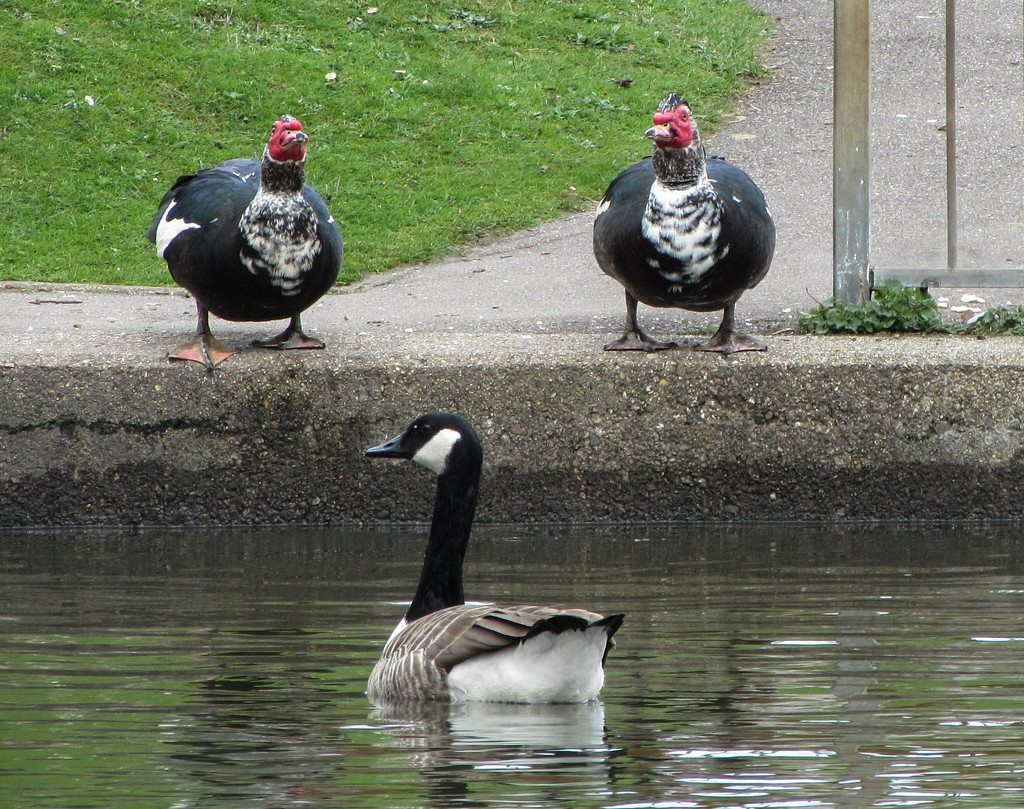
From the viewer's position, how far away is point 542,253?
975cm

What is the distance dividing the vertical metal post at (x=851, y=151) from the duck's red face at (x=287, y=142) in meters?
2.50

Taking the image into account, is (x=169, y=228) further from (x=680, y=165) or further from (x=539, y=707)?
(x=539, y=707)

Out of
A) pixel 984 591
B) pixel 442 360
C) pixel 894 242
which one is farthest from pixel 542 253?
pixel 984 591

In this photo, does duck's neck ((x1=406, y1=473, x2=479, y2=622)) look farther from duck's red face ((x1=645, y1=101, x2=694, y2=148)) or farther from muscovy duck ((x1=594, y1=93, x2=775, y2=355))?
duck's red face ((x1=645, y1=101, x2=694, y2=148))

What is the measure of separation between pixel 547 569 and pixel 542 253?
3.93m

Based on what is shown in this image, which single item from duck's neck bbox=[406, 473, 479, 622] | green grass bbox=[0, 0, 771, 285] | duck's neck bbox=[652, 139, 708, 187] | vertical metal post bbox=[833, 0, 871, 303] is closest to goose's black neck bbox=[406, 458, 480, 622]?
duck's neck bbox=[406, 473, 479, 622]

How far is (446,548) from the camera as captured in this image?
16.5 feet

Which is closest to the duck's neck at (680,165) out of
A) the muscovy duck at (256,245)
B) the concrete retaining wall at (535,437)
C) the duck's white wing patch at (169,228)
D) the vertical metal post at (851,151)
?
the concrete retaining wall at (535,437)

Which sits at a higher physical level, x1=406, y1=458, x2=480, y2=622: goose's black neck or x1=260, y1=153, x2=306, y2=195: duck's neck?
x1=260, y1=153, x2=306, y2=195: duck's neck

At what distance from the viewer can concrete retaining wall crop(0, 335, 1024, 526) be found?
22.6 ft

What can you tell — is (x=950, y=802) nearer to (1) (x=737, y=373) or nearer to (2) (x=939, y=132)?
(1) (x=737, y=373)

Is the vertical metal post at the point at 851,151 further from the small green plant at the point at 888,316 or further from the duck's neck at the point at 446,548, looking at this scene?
the duck's neck at the point at 446,548

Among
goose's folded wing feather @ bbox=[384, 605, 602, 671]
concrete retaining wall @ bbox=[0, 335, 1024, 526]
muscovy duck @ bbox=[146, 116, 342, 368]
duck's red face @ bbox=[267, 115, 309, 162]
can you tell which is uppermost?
duck's red face @ bbox=[267, 115, 309, 162]

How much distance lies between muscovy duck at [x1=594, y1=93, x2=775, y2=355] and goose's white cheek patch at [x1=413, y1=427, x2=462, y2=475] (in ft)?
6.24
